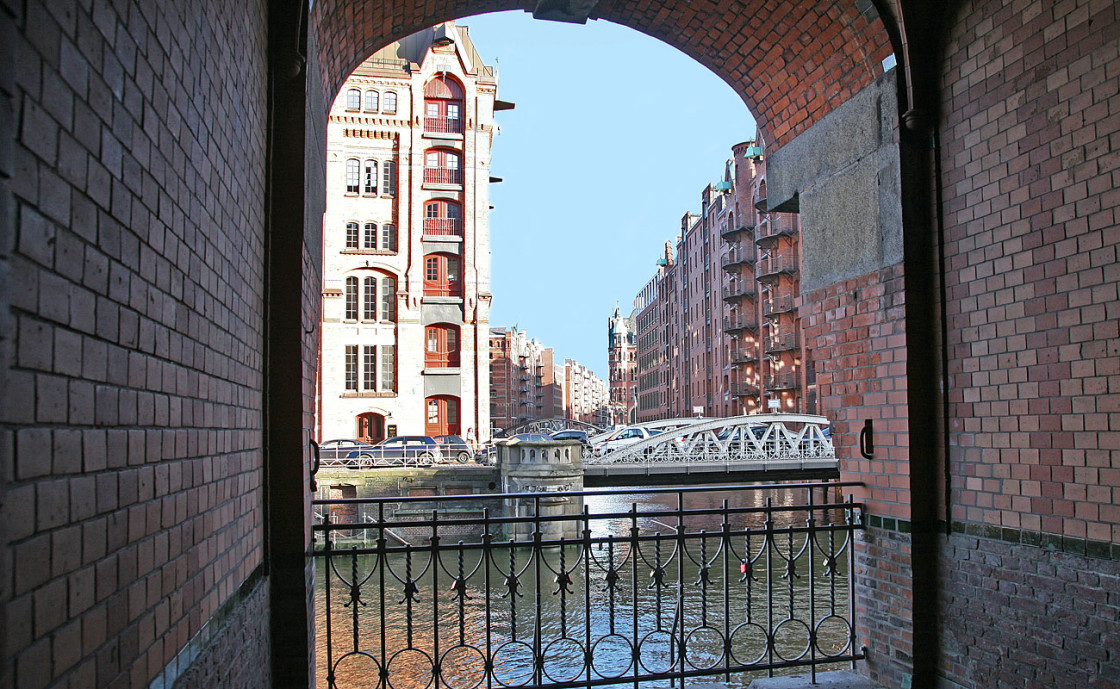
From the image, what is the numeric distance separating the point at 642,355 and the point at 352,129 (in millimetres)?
60432

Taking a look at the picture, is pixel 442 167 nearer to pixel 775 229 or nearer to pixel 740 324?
pixel 775 229

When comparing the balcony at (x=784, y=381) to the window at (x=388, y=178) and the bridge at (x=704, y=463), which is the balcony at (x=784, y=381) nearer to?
the bridge at (x=704, y=463)

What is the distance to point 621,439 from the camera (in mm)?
36156

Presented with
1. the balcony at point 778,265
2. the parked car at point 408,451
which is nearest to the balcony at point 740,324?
the balcony at point 778,265

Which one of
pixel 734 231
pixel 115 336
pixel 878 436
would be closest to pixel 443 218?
pixel 734 231

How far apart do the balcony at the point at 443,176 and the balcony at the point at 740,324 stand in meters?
21.8

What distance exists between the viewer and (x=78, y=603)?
159 cm

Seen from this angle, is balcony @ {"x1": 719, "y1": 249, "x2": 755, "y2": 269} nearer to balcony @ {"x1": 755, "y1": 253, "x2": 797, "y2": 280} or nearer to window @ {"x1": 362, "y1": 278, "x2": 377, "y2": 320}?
balcony @ {"x1": 755, "y1": 253, "x2": 797, "y2": 280}

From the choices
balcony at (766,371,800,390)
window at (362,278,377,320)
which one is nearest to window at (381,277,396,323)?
window at (362,278,377,320)

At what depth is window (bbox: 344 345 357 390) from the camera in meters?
33.9

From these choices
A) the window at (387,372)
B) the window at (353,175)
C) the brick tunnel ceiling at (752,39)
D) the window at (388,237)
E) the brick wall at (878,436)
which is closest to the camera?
the brick wall at (878,436)

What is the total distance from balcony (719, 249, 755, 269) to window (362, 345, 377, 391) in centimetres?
2498

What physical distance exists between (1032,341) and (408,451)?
27363 mm

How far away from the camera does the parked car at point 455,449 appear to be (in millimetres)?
29875
